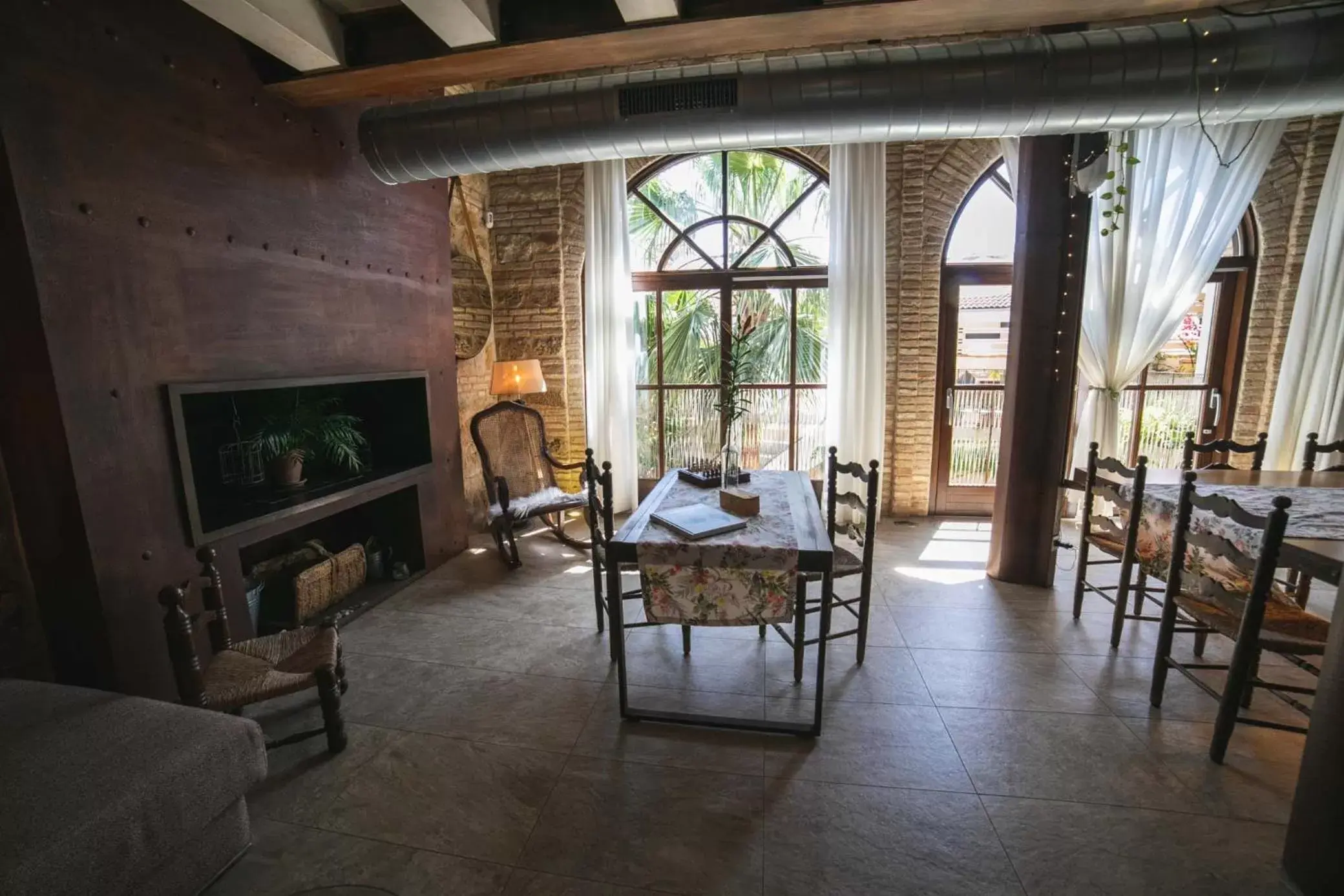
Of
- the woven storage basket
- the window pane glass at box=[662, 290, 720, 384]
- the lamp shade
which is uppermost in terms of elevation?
the window pane glass at box=[662, 290, 720, 384]

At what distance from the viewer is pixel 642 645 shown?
266 cm

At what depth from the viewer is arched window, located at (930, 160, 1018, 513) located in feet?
13.7

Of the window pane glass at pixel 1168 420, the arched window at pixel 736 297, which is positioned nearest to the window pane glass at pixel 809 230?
the arched window at pixel 736 297

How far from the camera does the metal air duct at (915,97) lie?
2027 mm

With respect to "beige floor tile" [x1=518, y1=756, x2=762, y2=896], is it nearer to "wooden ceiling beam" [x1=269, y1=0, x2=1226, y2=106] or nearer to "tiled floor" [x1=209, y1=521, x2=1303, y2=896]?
"tiled floor" [x1=209, y1=521, x2=1303, y2=896]

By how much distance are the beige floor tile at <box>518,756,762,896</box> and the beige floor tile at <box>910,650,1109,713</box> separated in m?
1.00

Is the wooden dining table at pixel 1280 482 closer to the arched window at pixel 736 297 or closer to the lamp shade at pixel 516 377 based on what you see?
the arched window at pixel 736 297

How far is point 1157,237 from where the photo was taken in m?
3.75

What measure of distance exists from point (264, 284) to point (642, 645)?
93.1 inches

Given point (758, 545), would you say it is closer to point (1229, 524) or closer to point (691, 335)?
point (1229, 524)

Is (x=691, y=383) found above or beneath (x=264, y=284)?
beneath

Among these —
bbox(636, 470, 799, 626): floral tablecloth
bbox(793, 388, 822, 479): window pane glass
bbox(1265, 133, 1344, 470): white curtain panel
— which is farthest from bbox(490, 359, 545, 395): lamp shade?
bbox(1265, 133, 1344, 470): white curtain panel

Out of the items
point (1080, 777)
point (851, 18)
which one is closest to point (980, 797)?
point (1080, 777)

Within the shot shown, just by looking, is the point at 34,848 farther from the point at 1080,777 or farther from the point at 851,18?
the point at 851,18
